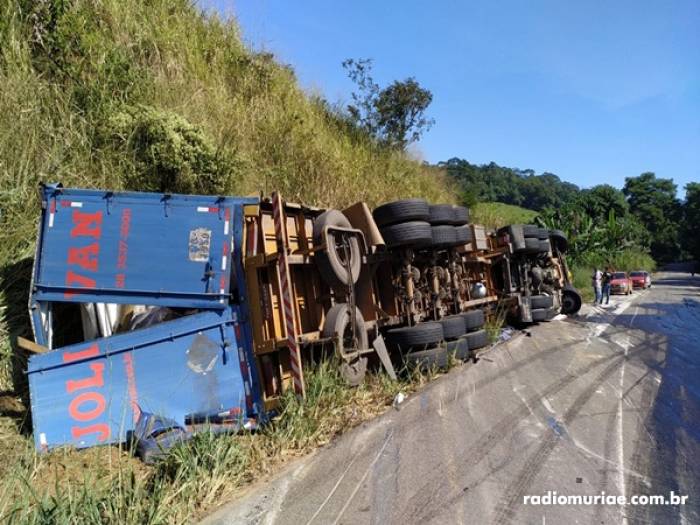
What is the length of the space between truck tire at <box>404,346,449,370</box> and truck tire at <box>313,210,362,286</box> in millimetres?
1112

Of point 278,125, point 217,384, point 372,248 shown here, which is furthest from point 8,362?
point 278,125

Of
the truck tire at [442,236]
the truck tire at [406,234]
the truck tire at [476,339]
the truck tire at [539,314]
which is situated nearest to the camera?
the truck tire at [406,234]

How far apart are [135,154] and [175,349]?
11.8 ft

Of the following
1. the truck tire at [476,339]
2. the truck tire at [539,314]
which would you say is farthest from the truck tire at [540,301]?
the truck tire at [476,339]

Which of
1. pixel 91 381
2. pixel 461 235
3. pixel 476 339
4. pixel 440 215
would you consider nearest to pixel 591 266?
pixel 461 235

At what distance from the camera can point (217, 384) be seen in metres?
4.45

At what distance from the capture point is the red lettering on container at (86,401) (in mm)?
4074

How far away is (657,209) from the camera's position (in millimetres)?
79375

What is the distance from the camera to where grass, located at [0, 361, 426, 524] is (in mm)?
2803

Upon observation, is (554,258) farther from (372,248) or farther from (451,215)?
(372,248)

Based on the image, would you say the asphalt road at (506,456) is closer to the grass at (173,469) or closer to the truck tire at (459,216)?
the grass at (173,469)

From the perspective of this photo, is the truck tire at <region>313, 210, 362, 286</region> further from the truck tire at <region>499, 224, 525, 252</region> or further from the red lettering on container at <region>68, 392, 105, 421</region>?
the truck tire at <region>499, 224, 525, 252</region>

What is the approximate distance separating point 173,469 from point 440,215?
14.6 ft

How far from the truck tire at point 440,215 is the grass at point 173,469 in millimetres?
2531
